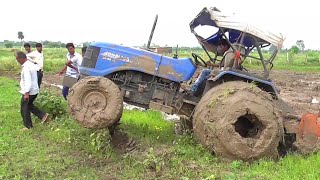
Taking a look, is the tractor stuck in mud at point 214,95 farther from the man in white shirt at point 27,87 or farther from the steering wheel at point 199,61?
the man in white shirt at point 27,87

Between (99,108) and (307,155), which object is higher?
(99,108)

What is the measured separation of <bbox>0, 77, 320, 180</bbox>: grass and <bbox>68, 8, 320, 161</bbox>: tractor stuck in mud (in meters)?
0.38

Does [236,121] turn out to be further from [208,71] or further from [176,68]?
[176,68]

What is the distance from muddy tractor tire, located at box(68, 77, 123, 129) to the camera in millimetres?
6809

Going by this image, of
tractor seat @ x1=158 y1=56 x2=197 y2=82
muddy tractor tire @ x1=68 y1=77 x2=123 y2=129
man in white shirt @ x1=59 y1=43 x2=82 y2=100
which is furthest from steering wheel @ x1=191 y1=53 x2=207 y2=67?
man in white shirt @ x1=59 y1=43 x2=82 y2=100

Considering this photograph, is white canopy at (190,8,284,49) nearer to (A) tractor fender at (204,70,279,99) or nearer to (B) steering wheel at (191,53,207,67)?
(A) tractor fender at (204,70,279,99)

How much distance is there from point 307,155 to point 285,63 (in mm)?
35477

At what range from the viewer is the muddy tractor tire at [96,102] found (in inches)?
268

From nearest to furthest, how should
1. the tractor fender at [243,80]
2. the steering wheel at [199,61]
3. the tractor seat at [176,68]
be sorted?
the tractor fender at [243,80], the tractor seat at [176,68], the steering wheel at [199,61]

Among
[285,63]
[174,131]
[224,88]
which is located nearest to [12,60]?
[174,131]

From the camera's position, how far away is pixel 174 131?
865cm

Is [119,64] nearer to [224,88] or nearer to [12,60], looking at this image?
[224,88]

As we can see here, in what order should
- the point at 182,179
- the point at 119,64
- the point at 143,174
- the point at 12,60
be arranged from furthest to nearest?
the point at 12,60 → the point at 119,64 → the point at 143,174 → the point at 182,179

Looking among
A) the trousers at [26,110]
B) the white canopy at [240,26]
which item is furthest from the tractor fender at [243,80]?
the trousers at [26,110]
